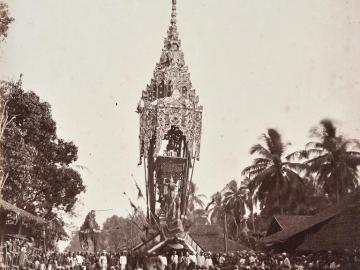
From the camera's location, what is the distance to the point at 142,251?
21.0 m

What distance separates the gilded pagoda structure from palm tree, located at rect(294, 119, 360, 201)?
9.59m

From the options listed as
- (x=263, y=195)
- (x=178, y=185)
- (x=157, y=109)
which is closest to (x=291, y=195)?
(x=263, y=195)

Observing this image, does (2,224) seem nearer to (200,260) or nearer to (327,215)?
(200,260)

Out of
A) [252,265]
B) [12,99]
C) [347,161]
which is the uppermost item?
[12,99]

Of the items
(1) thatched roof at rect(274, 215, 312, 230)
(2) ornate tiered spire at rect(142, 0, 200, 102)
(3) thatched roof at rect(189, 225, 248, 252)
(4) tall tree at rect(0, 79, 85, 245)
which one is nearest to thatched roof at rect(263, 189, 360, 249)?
(1) thatched roof at rect(274, 215, 312, 230)

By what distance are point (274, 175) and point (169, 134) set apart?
12.6 m

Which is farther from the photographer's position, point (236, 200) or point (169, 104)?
point (236, 200)

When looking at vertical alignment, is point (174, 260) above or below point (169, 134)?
below

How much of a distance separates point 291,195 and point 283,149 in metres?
3.31

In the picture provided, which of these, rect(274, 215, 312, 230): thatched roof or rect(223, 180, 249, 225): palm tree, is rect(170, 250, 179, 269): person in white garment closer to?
rect(274, 215, 312, 230): thatched roof

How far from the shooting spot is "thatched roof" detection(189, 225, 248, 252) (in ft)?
123

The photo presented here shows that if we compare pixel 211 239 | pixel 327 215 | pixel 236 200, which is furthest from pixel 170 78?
pixel 236 200

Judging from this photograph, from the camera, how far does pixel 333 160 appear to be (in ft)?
98.6

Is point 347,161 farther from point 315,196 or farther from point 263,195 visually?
point 315,196
